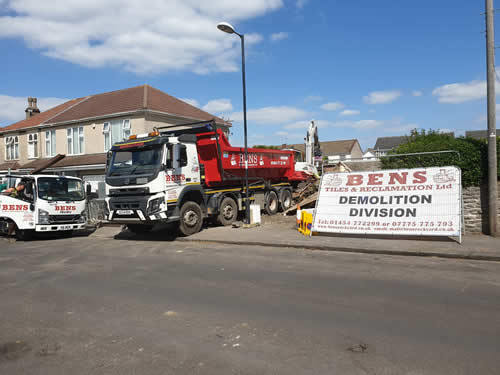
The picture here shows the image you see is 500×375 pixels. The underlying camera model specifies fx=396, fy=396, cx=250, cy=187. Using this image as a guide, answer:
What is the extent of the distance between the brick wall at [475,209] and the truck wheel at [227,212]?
7575 mm

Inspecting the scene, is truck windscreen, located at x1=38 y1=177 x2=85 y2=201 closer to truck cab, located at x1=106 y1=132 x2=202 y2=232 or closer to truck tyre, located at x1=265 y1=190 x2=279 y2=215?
truck cab, located at x1=106 y1=132 x2=202 y2=232

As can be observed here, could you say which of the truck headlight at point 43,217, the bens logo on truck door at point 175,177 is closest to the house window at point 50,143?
the truck headlight at point 43,217

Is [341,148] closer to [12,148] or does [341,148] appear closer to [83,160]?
[12,148]

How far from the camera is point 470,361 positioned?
142 inches

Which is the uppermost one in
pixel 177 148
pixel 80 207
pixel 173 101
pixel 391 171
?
pixel 173 101

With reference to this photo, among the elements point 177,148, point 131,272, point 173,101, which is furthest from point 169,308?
point 173,101

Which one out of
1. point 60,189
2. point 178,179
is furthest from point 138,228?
point 60,189

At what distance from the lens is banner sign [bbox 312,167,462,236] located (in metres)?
9.91

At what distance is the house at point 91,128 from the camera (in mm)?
25578

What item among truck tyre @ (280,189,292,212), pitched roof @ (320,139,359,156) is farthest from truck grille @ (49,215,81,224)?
pitched roof @ (320,139,359,156)

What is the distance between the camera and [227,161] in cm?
1408

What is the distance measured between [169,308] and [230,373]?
82.5 inches

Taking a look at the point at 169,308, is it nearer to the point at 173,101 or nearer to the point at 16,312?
the point at 16,312

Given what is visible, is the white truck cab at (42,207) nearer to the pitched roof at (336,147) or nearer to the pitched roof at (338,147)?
the pitched roof at (336,147)
